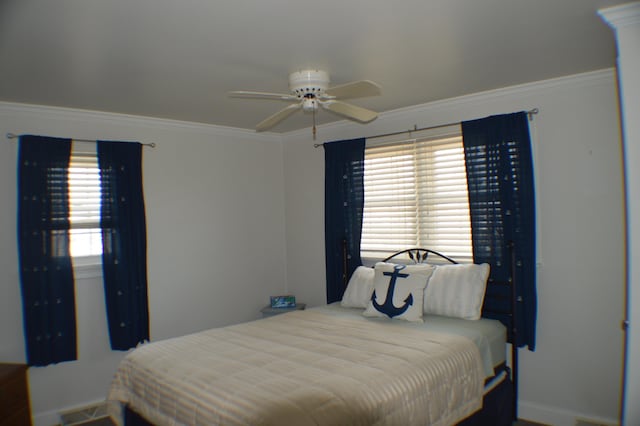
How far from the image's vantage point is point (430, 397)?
2295 millimetres

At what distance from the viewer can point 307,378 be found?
2172mm

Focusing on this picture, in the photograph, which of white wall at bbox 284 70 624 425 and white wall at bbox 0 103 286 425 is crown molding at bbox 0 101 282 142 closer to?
white wall at bbox 0 103 286 425

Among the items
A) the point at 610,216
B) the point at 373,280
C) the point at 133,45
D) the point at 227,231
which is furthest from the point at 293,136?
the point at 610,216

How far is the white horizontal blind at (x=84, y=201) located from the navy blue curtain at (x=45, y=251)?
98mm

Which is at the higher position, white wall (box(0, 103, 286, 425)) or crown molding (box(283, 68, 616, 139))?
crown molding (box(283, 68, 616, 139))

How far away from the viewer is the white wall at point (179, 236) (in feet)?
11.1

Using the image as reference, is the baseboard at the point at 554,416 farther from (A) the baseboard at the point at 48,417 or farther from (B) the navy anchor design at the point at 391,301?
(A) the baseboard at the point at 48,417

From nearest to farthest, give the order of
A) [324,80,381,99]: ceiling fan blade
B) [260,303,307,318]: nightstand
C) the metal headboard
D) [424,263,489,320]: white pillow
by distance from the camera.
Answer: [324,80,381,99]: ceiling fan blade, [424,263,489,320]: white pillow, the metal headboard, [260,303,307,318]: nightstand

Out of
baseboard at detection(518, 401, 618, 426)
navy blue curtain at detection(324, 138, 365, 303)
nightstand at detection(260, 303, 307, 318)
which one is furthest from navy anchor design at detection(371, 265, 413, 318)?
nightstand at detection(260, 303, 307, 318)

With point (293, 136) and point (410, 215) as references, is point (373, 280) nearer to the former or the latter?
point (410, 215)

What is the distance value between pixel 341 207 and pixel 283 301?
1231mm

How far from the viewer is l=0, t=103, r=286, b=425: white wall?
3371mm

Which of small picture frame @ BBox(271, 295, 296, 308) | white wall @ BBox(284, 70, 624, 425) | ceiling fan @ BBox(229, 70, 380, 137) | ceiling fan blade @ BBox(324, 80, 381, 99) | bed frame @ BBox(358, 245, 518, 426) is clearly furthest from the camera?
small picture frame @ BBox(271, 295, 296, 308)

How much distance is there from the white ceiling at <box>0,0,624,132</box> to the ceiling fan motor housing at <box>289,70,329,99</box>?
6 centimetres
